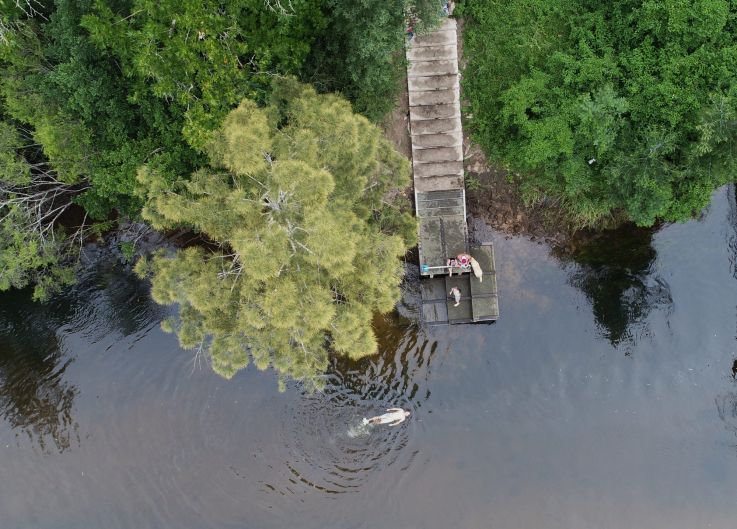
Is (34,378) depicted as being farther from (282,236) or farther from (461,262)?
(461,262)

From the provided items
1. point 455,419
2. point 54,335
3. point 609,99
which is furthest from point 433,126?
point 54,335

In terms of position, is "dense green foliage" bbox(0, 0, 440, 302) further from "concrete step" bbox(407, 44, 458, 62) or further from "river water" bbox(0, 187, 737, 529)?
"river water" bbox(0, 187, 737, 529)

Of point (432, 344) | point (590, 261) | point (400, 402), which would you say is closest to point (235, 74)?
point (432, 344)

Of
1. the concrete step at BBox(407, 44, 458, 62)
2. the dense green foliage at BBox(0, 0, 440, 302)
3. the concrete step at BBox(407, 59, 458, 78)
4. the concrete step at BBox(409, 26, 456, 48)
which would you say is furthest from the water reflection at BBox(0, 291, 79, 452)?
the concrete step at BBox(409, 26, 456, 48)

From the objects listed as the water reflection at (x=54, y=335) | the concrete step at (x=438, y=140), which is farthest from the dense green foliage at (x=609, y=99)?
the water reflection at (x=54, y=335)

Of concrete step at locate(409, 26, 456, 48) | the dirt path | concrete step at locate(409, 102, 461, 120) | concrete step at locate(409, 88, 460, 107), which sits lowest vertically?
the dirt path

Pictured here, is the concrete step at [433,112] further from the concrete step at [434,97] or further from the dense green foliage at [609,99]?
the dense green foliage at [609,99]
